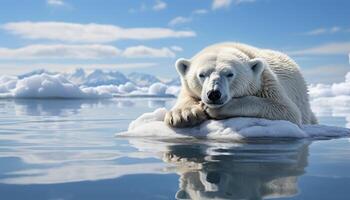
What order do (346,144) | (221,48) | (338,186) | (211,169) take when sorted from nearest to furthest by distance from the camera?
(338,186) → (211,169) → (346,144) → (221,48)

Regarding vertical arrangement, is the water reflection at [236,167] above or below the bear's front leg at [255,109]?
below

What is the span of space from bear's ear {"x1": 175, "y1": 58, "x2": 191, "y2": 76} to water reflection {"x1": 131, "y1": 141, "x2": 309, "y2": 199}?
1594 millimetres

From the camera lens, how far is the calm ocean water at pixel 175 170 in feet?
9.58

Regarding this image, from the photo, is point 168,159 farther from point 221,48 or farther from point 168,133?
point 221,48

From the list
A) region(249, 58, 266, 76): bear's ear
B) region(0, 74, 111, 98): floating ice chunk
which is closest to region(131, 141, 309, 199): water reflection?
region(249, 58, 266, 76): bear's ear

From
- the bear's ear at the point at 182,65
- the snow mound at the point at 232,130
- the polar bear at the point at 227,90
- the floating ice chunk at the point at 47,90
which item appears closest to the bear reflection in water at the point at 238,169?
the snow mound at the point at 232,130

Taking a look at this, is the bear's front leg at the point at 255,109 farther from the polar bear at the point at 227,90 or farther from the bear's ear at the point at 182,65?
A: the bear's ear at the point at 182,65

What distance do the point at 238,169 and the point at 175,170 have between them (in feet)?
1.58

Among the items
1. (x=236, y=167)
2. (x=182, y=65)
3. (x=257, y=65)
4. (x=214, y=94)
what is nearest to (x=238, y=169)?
(x=236, y=167)

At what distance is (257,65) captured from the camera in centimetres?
658

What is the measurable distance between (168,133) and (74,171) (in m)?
2.41

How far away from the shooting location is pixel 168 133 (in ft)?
19.9

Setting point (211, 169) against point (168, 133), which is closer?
point (211, 169)

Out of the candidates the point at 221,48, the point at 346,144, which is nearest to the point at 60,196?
the point at 346,144
